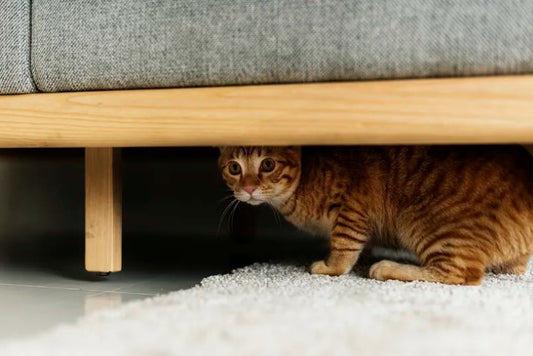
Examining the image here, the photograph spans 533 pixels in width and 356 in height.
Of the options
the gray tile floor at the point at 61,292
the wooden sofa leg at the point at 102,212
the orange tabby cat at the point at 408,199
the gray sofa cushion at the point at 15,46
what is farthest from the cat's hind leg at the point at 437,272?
the gray sofa cushion at the point at 15,46

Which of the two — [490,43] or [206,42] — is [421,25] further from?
[206,42]

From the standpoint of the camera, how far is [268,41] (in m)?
1.11

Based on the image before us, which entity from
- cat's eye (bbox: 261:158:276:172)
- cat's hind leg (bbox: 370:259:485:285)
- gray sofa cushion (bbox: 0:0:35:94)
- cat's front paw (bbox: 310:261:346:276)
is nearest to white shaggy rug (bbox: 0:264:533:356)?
cat's hind leg (bbox: 370:259:485:285)

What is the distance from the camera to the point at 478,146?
134cm

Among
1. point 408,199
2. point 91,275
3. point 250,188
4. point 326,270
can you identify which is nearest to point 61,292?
point 91,275

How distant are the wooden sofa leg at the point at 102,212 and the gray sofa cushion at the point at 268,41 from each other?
217mm

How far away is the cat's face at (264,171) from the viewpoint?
1.46 metres

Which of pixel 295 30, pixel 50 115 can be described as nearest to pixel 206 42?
pixel 295 30

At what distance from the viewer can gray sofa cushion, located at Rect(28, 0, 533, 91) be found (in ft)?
3.38

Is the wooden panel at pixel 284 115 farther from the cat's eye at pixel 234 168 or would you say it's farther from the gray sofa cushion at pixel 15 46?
the cat's eye at pixel 234 168

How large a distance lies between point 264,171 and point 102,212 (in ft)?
1.26

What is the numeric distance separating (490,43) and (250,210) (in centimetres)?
116

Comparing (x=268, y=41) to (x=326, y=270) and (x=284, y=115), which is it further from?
(x=326, y=270)

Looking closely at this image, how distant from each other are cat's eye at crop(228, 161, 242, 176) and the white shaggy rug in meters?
0.37
